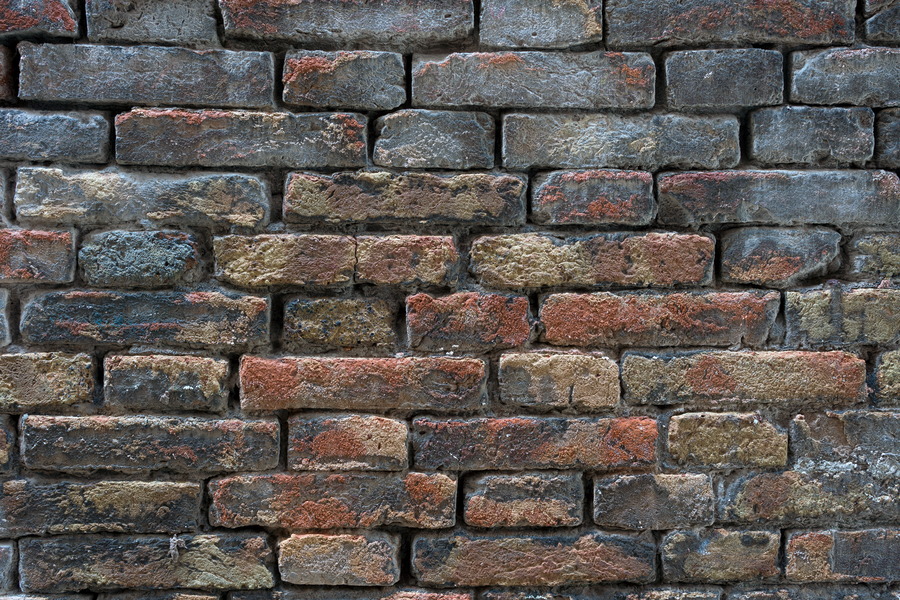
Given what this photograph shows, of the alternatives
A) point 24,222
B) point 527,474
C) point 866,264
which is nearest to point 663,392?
point 527,474

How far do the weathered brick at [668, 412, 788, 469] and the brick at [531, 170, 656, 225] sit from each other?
0.40 metres

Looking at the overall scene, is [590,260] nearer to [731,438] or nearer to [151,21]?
[731,438]

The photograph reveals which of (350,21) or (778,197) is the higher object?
(350,21)

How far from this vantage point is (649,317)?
1232 millimetres

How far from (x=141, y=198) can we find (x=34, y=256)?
0.22m

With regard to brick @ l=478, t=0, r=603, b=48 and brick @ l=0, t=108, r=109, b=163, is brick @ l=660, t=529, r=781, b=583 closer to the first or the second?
brick @ l=478, t=0, r=603, b=48

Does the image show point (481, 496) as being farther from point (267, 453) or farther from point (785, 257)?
point (785, 257)

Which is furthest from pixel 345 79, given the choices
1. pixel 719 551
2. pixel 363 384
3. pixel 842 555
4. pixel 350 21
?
pixel 842 555

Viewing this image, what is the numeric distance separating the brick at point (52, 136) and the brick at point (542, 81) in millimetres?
612

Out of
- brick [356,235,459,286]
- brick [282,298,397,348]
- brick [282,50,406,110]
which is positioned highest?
brick [282,50,406,110]

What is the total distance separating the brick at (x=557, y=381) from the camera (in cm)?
123

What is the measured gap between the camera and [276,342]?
1.24m

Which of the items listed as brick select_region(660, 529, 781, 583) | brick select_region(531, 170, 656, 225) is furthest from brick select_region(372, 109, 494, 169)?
brick select_region(660, 529, 781, 583)

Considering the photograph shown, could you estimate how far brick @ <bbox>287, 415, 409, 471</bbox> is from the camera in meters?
1.21
